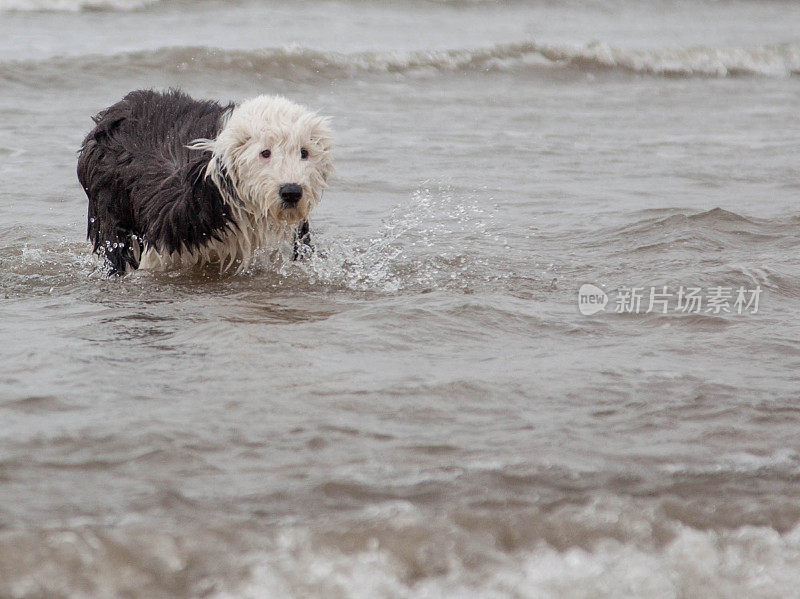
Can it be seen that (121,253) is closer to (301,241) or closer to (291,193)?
(301,241)

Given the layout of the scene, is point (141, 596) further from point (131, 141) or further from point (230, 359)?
point (131, 141)

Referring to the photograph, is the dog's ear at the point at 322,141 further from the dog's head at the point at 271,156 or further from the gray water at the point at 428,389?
the gray water at the point at 428,389

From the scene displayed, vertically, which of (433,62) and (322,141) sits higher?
(433,62)

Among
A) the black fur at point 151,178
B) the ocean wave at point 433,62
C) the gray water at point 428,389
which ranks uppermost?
the ocean wave at point 433,62

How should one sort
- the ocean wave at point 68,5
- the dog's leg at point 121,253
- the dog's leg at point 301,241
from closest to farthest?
1. the dog's leg at point 301,241
2. the dog's leg at point 121,253
3. the ocean wave at point 68,5

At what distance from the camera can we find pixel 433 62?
1345cm

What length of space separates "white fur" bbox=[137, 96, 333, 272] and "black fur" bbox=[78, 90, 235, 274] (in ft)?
0.33

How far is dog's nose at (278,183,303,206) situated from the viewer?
5062mm

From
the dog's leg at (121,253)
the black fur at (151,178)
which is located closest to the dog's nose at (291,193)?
the black fur at (151,178)

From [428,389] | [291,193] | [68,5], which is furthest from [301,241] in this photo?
[68,5]

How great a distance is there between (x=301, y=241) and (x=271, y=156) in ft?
2.30

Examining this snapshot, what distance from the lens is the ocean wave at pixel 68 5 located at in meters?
16.2

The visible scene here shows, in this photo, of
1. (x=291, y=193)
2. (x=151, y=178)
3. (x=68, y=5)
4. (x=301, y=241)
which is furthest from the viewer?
(x=68, y=5)

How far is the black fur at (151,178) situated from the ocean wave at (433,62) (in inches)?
247
